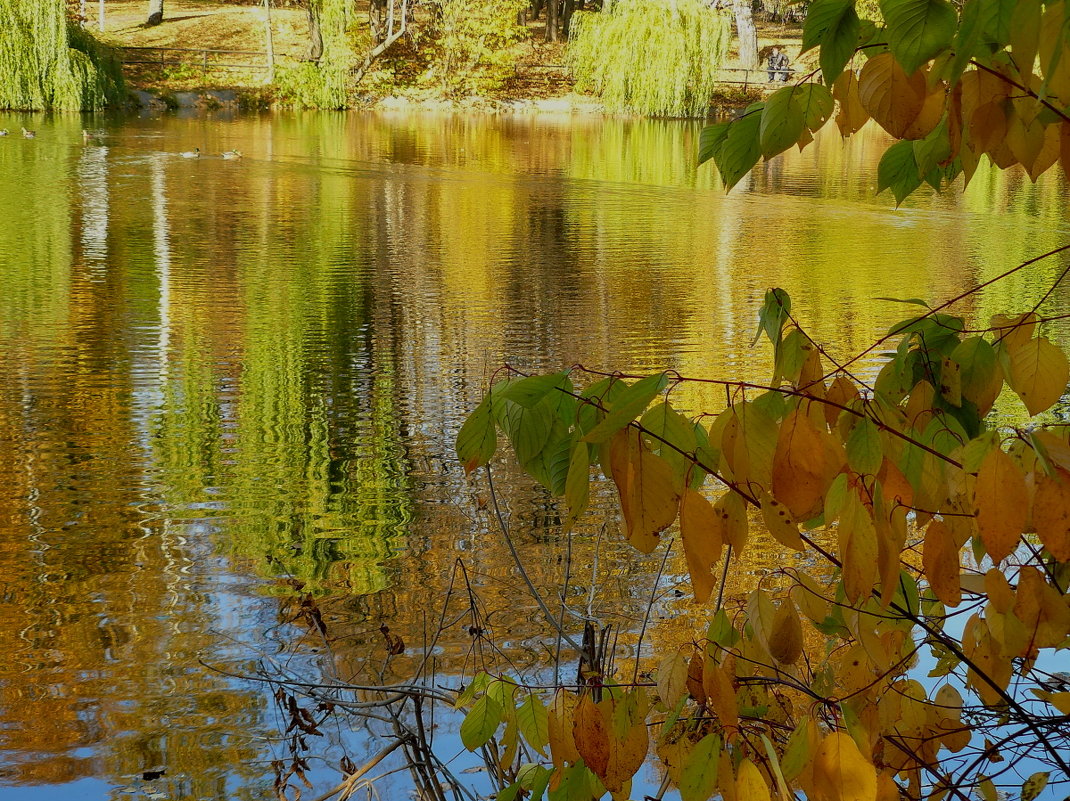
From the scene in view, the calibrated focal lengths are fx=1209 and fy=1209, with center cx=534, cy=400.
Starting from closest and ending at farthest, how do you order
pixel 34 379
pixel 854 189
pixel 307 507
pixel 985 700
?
pixel 985 700 < pixel 307 507 < pixel 34 379 < pixel 854 189

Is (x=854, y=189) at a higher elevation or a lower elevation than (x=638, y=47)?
lower

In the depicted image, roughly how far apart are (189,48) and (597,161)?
57.0 feet

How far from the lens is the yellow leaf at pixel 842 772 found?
1048mm

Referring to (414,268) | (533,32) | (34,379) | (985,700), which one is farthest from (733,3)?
(985,700)

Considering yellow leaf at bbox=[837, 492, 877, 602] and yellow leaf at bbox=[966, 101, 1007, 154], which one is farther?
yellow leaf at bbox=[966, 101, 1007, 154]

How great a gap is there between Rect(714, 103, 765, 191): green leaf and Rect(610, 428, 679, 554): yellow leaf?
0.27m

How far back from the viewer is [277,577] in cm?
384

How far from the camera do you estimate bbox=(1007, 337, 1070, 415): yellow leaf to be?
46.5 inches

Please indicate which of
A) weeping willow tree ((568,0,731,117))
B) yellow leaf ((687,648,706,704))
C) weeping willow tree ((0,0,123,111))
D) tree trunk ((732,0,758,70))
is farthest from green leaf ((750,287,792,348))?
tree trunk ((732,0,758,70))

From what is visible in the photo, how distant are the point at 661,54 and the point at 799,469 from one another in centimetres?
2681

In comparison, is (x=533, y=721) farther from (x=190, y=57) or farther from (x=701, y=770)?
(x=190, y=57)

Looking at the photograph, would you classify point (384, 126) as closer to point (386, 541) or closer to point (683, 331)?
point (683, 331)

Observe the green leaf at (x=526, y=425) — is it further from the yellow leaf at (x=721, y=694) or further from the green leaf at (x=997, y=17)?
the green leaf at (x=997, y=17)

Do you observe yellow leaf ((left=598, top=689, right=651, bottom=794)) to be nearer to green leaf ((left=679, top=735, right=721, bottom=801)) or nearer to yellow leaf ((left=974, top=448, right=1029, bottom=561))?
green leaf ((left=679, top=735, right=721, bottom=801))
